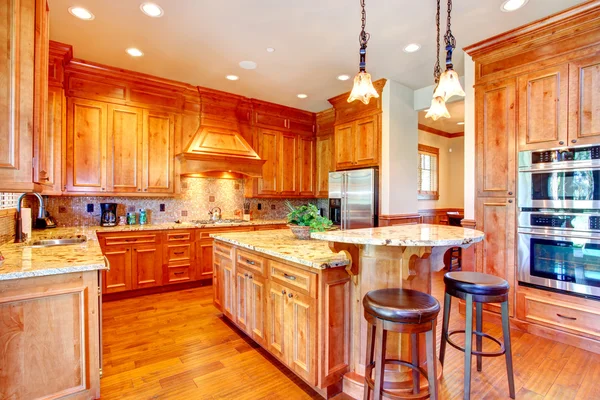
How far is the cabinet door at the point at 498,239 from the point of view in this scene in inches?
114

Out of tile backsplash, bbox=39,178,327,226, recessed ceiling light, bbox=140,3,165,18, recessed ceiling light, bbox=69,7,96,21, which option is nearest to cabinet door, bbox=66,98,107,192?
tile backsplash, bbox=39,178,327,226

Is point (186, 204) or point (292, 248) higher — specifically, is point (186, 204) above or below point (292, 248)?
above

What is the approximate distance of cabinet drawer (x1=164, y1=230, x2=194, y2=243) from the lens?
4043 mm

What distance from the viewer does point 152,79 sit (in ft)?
13.3

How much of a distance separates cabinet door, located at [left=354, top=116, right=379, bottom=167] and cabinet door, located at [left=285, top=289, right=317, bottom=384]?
281 centimetres

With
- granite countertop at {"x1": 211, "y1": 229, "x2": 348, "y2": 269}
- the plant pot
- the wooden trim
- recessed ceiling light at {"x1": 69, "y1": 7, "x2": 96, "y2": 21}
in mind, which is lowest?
granite countertop at {"x1": 211, "y1": 229, "x2": 348, "y2": 269}

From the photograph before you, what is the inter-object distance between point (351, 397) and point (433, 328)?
2.57ft

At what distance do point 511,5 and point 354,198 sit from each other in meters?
2.74

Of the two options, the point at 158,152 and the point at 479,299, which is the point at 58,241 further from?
the point at 479,299

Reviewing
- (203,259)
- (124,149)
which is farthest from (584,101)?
(124,149)

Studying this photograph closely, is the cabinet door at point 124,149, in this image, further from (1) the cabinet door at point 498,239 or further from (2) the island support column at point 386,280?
(1) the cabinet door at point 498,239

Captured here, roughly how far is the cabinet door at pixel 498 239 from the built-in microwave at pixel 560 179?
0.56 ft

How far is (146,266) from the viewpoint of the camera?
12.8 feet

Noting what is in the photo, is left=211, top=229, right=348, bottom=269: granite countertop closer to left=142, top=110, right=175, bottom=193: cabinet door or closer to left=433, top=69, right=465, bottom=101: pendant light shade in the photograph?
left=433, top=69, right=465, bottom=101: pendant light shade
